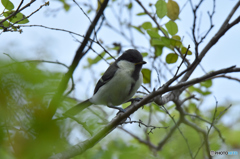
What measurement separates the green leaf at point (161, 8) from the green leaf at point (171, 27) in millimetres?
164

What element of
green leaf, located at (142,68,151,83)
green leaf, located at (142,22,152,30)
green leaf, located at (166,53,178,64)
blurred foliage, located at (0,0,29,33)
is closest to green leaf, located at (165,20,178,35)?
green leaf, located at (166,53,178,64)

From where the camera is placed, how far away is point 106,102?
4.45 metres

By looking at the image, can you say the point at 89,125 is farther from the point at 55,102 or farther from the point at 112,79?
the point at 112,79

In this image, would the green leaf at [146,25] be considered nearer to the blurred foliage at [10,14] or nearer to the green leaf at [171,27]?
the green leaf at [171,27]

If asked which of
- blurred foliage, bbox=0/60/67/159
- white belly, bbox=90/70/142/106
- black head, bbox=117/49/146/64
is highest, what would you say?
black head, bbox=117/49/146/64

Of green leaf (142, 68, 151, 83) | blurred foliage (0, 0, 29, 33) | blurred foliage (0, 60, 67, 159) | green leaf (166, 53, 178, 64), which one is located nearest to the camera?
blurred foliage (0, 60, 67, 159)

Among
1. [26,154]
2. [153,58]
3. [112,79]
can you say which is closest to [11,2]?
[112,79]

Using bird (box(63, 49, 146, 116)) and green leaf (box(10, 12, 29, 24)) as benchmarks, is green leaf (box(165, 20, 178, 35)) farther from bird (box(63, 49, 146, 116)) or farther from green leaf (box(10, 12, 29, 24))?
green leaf (box(10, 12, 29, 24))

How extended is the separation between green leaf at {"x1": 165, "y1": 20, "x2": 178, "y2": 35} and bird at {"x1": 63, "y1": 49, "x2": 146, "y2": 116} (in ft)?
2.94

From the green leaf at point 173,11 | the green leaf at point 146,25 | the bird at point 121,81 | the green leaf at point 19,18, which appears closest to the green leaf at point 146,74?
the bird at point 121,81

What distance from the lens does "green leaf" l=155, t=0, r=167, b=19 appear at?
3389 mm

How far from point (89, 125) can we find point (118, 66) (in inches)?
124

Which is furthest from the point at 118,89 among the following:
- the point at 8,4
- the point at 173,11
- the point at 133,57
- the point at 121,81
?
the point at 8,4

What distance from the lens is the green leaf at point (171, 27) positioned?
337cm
